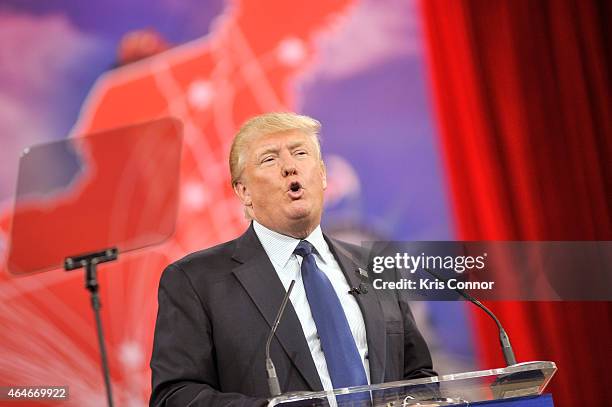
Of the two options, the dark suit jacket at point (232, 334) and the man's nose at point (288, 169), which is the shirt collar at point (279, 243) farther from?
the man's nose at point (288, 169)

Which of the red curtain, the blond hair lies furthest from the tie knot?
the red curtain

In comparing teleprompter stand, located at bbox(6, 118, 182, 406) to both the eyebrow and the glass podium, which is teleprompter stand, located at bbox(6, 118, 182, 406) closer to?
the eyebrow

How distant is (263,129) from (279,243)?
0.40m

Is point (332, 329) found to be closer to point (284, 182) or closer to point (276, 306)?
point (276, 306)

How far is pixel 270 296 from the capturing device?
2488mm

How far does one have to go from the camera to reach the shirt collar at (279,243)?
2629 mm

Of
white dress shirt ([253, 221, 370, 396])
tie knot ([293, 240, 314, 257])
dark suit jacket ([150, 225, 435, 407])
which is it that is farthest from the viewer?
tie knot ([293, 240, 314, 257])

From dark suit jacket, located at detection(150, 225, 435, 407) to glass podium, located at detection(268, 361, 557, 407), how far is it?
0.49m

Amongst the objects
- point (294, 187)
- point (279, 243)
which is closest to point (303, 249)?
point (279, 243)

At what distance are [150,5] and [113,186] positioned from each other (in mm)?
890

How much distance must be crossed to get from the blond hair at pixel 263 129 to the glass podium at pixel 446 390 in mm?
1136

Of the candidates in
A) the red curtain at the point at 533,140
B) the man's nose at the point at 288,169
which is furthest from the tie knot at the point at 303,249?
the red curtain at the point at 533,140

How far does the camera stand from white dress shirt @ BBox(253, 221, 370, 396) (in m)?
2.46

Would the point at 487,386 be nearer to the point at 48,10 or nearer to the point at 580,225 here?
the point at 580,225
